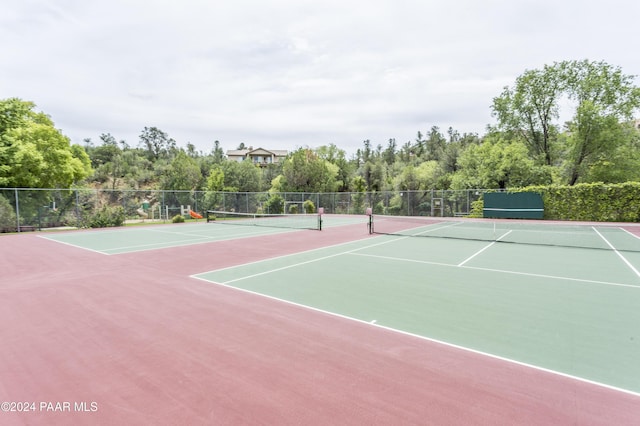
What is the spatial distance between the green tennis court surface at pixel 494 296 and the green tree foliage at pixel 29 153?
19992 millimetres

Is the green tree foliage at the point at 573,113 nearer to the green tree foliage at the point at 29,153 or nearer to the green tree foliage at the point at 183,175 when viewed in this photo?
the green tree foliage at the point at 183,175

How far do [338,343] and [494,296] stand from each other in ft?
11.5

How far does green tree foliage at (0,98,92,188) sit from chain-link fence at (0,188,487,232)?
1909 mm

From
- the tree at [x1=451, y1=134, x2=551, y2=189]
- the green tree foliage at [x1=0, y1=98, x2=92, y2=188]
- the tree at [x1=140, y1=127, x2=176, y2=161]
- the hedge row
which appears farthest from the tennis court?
the tree at [x1=140, y1=127, x2=176, y2=161]

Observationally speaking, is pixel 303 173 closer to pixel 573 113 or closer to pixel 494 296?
pixel 573 113

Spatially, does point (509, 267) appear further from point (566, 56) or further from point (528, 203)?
point (566, 56)

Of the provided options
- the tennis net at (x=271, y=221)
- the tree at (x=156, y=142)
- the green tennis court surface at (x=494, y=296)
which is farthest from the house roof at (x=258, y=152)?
the green tennis court surface at (x=494, y=296)

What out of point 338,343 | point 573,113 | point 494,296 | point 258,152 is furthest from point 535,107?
point 258,152

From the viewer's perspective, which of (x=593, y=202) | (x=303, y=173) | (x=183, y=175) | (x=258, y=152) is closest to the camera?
(x=593, y=202)

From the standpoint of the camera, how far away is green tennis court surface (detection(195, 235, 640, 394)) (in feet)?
12.4

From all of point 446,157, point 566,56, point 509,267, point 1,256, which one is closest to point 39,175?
point 1,256

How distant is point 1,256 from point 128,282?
24.0 ft

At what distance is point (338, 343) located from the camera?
400cm

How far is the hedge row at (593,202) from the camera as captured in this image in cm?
2148
